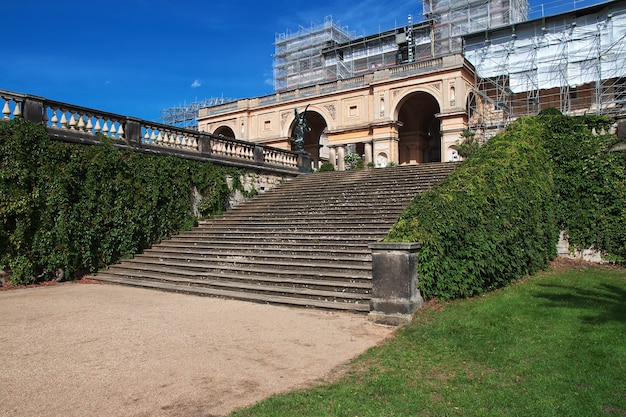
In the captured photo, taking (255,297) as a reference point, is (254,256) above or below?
above

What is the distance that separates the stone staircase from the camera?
862cm

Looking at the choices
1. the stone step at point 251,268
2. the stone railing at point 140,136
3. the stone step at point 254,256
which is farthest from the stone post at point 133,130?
the stone step at point 251,268

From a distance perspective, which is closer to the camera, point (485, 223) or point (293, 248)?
point (485, 223)

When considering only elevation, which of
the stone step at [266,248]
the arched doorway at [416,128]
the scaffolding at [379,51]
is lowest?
the stone step at [266,248]

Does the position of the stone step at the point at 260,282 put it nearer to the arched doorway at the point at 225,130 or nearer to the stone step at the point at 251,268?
the stone step at the point at 251,268

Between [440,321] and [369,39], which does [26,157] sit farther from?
[369,39]

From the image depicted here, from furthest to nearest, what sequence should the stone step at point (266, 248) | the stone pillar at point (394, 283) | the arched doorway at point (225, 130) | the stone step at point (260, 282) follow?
1. the arched doorway at point (225, 130)
2. the stone step at point (266, 248)
3. the stone step at point (260, 282)
4. the stone pillar at point (394, 283)

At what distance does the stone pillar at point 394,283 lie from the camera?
266 inches

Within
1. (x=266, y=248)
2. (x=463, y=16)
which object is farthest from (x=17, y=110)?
(x=463, y=16)

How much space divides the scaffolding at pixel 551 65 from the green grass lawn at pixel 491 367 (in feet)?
80.7

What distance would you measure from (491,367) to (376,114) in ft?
101

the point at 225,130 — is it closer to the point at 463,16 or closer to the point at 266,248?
the point at 463,16

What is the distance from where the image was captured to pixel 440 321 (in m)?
6.46

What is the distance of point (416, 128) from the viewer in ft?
124
